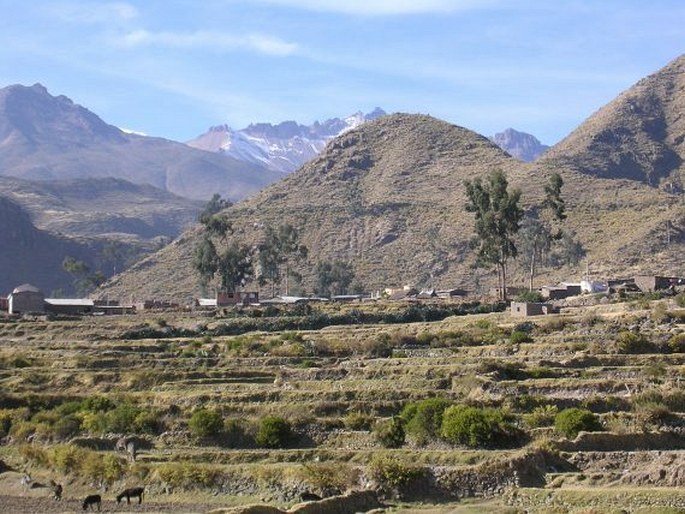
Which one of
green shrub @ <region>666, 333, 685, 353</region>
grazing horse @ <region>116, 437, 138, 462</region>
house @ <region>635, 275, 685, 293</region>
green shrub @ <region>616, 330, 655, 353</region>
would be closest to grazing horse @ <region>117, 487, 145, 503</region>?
grazing horse @ <region>116, 437, 138, 462</region>

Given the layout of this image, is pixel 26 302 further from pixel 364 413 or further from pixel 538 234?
pixel 364 413

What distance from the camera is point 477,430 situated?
39000 mm

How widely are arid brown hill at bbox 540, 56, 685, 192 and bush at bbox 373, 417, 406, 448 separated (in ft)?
438


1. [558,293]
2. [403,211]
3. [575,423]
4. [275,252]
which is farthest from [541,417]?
[403,211]

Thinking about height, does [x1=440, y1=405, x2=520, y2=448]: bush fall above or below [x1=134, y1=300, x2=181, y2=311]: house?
below

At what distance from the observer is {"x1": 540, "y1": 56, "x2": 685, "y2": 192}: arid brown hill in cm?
17400

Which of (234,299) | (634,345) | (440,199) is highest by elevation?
(440,199)

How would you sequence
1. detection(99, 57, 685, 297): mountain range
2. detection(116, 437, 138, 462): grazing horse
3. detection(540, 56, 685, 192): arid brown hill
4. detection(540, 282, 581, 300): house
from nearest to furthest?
detection(116, 437, 138, 462): grazing horse, detection(540, 282, 581, 300): house, detection(99, 57, 685, 297): mountain range, detection(540, 56, 685, 192): arid brown hill

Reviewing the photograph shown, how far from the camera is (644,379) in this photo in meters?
47.0

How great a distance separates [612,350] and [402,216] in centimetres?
9996

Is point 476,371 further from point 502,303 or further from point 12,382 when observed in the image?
point 502,303

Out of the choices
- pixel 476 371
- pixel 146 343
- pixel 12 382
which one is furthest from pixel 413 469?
pixel 146 343

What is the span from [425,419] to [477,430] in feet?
9.09

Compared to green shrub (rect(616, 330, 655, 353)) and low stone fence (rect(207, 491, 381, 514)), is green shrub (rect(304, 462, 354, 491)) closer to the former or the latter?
low stone fence (rect(207, 491, 381, 514))
